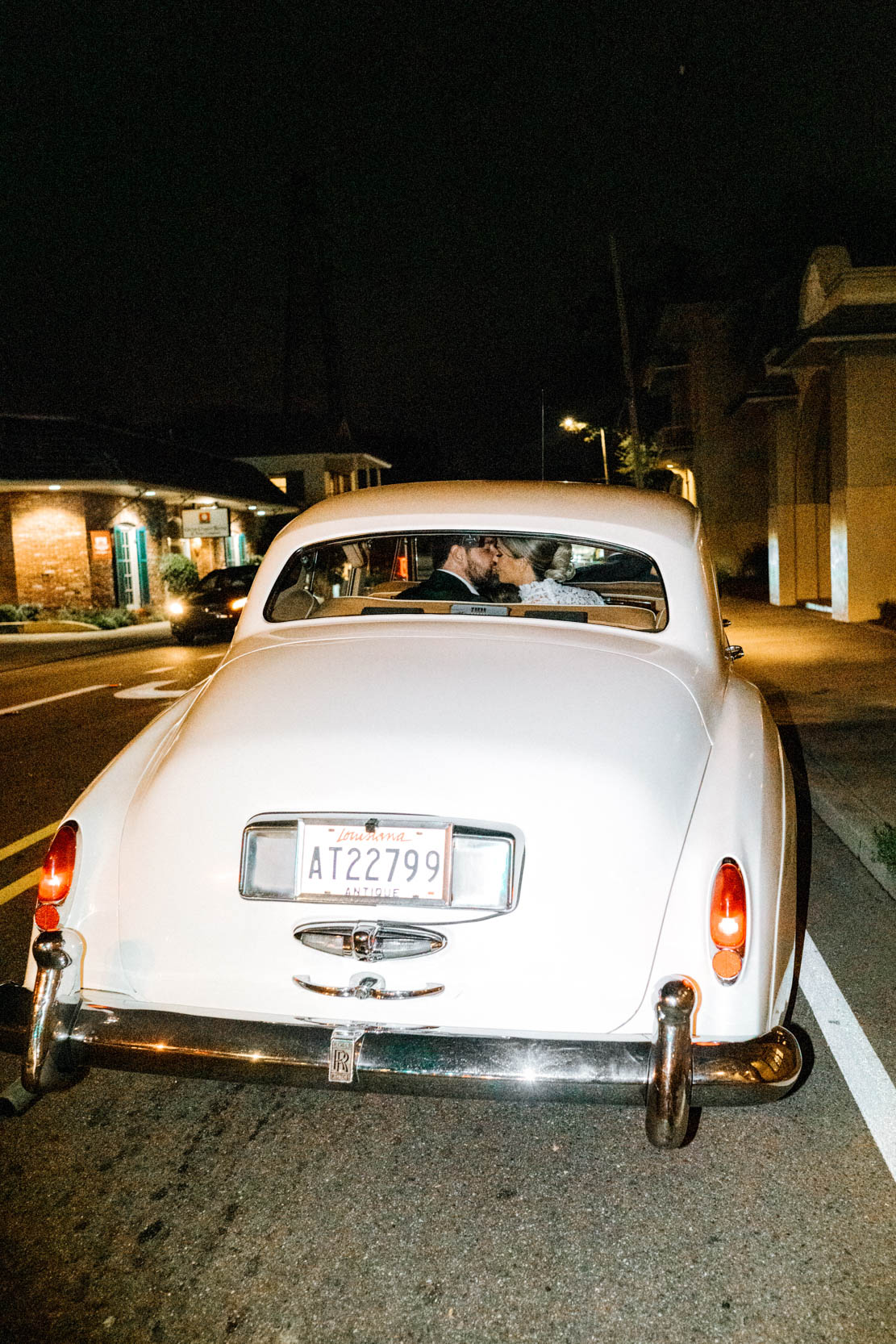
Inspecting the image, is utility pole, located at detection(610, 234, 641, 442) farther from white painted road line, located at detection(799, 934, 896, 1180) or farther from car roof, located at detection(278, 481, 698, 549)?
white painted road line, located at detection(799, 934, 896, 1180)

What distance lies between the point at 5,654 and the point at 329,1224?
18.1 meters

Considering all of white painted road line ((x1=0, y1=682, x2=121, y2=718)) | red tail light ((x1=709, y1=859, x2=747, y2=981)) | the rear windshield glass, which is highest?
the rear windshield glass

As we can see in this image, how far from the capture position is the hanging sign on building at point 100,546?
2742 cm

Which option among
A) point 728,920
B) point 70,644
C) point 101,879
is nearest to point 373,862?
point 101,879

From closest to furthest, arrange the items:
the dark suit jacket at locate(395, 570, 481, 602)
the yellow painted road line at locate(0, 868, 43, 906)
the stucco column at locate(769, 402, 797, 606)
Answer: the dark suit jacket at locate(395, 570, 481, 602) → the yellow painted road line at locate(0, 868, 43, 906) → the stucco column at locate(769, 402, 797, 606)

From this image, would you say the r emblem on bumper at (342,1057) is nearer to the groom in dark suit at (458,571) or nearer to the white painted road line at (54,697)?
the groom in dark suit at (458,571)

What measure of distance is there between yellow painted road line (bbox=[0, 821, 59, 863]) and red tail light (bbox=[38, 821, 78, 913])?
10.6 ft

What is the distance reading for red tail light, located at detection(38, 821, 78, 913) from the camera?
8.89ft

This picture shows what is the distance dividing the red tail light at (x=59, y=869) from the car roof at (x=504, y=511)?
4.52ft

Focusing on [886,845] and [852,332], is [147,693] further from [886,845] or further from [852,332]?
[852,332]

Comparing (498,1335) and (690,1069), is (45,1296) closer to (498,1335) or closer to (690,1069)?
(498,1335)

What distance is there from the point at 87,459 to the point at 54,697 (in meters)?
15.3

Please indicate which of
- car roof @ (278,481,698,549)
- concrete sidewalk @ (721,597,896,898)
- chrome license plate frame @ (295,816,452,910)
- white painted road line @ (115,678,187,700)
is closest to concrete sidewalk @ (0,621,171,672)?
white painted road line @ (115,678,187,700)

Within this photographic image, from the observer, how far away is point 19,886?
5215 mm
